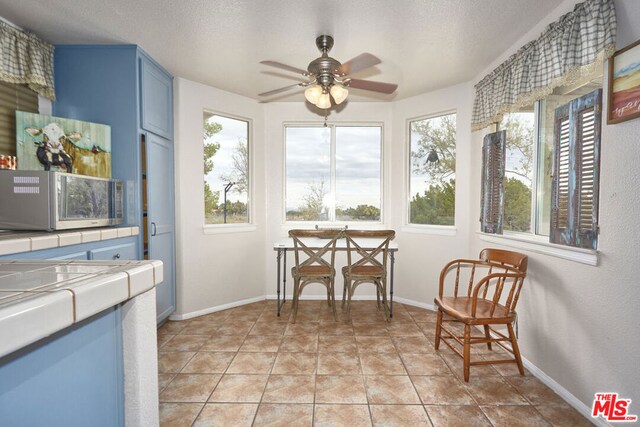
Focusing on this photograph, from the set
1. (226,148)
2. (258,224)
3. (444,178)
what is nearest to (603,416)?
(444,178)

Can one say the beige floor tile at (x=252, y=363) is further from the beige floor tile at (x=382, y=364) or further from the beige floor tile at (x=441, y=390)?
the beige floor tile at (x=441, y=390)

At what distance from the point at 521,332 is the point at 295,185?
2.70 metres

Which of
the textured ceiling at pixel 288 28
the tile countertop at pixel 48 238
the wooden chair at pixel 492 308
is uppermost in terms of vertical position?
the textured ceiling at pixel 288 28

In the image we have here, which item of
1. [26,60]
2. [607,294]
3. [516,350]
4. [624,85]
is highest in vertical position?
[26,60]

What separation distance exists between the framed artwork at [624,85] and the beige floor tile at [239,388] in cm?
243

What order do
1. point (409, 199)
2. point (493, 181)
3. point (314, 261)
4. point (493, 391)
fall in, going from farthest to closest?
point (409, 199) → point (314, 261) → point (493, 181) → point (493, 391)

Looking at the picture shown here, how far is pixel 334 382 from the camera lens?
1.99m

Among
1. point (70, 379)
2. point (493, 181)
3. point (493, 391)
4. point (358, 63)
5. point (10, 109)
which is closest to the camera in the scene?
point (70, 379)

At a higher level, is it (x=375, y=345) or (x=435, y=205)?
(x=435, y=205)

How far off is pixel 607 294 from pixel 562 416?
0.71 meters

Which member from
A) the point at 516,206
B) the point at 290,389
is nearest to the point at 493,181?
the point at 516,206

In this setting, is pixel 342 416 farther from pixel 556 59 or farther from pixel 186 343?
pixel 556 59

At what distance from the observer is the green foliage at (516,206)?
2.38m

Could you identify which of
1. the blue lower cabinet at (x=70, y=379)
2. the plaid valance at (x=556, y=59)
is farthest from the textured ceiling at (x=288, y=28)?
the blue lower cabinet at (x=70, y=379)
